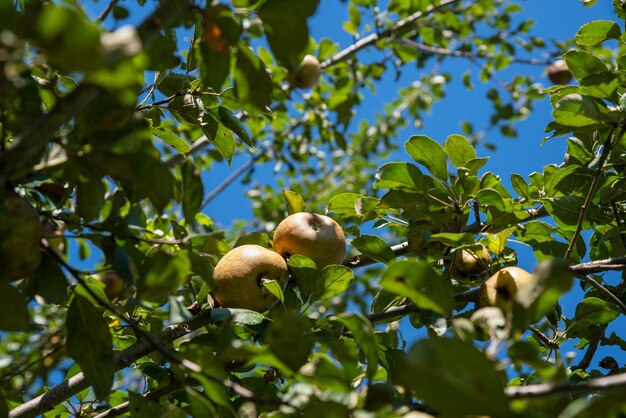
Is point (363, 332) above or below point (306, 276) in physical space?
below

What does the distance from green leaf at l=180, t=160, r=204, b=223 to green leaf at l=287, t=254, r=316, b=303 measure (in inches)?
14.6

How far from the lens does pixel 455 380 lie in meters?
0.65

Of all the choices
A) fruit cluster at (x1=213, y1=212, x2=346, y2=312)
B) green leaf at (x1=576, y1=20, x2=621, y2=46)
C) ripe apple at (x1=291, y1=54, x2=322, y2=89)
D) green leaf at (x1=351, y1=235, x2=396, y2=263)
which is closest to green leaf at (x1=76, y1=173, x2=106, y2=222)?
fruit cluster at (x1=213, y1=212, x2=346, y2=312)

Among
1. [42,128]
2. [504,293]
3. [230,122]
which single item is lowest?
[504,293]

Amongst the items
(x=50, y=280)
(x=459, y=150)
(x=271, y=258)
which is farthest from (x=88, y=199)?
(x=459, y=150)

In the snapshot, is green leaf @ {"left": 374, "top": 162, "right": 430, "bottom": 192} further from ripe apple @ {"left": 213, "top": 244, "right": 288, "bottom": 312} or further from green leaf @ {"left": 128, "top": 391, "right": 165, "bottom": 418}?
green leaf @ {"left": 128, "top": 391, "right": 165, "bottom": 418}

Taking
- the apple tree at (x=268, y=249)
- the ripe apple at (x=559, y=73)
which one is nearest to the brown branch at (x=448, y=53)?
the ripe apple at (x=559, y=73)

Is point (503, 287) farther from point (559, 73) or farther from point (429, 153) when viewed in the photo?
point (559, 73)

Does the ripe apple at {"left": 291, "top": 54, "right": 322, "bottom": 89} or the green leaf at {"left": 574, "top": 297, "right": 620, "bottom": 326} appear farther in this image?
the ripe apple at {"left": 291, "top": 54, "right": 322, "bottom": 89}

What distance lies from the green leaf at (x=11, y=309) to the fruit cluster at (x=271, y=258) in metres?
0.47

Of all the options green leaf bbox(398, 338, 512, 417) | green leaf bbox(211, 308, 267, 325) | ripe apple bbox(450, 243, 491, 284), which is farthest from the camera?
ripe apple bbox(450, 243, 491, 284)

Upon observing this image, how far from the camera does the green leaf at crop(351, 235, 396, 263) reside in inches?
56.6

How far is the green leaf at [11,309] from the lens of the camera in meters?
0.83

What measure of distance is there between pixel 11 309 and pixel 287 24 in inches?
22.0
